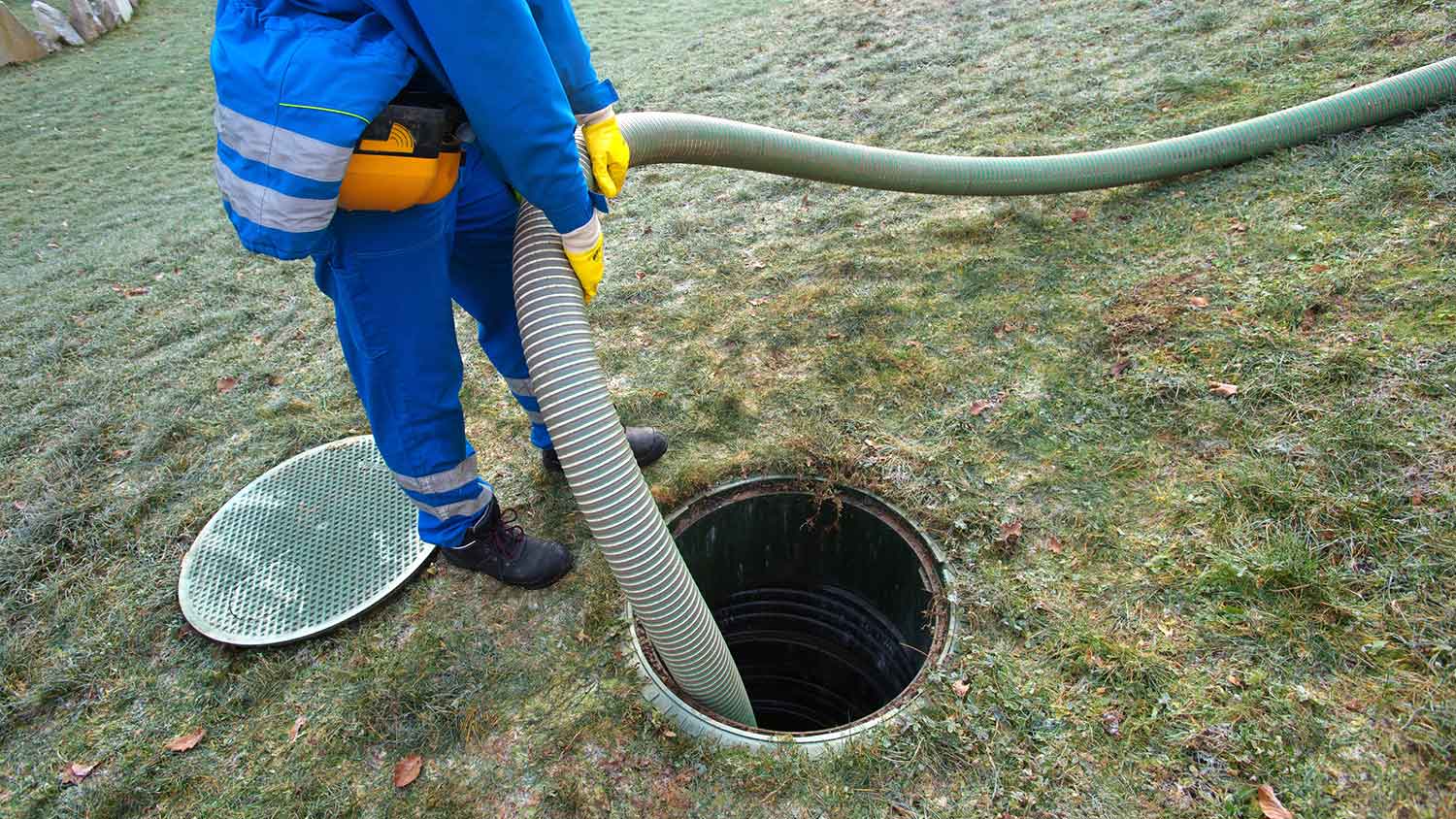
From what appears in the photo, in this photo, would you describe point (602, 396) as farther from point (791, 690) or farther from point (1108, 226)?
point (1108, 226)

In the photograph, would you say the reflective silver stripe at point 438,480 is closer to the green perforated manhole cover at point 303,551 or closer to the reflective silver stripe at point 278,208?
the green perforated manhole cover at point 303,551

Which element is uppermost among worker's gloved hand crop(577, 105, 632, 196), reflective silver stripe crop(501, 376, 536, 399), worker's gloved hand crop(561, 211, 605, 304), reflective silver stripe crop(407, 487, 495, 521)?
worker's gloved hand crop(577, 105, 632, 196)

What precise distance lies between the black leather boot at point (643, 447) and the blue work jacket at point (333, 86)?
1.22m

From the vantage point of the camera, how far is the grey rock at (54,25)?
9.77m

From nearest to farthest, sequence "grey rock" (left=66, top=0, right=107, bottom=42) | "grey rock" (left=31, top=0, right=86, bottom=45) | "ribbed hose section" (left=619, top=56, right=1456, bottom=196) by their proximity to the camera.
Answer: "ribbed hose section" (left=619, top=56, right=1456, bottom=196), "grey rock" (left=31, top=0, right=86, bottom=45), "grey rock" (left=66, top=0, right=107, bottom=42)

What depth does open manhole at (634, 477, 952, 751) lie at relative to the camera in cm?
232

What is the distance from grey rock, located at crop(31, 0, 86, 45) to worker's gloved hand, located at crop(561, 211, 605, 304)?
39.7 ft

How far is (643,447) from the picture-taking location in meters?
2.68

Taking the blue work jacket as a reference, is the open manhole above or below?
below

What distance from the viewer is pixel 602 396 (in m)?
1.74

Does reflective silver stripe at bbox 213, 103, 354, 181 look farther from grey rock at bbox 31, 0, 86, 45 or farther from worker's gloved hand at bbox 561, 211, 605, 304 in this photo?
grey rock at bbox 31, 0, 86, 45

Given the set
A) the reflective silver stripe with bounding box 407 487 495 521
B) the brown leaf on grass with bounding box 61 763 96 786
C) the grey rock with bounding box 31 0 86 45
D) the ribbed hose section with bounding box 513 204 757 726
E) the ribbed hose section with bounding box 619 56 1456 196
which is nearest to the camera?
the ribbed hose section with bounding box 513 204 757 726

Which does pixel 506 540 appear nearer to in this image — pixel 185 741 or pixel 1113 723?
pixel 185 741

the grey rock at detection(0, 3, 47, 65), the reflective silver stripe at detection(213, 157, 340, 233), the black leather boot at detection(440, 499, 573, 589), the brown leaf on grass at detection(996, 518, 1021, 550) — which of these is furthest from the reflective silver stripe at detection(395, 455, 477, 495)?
the grey rock at detection(0, 3, 47, 65)
